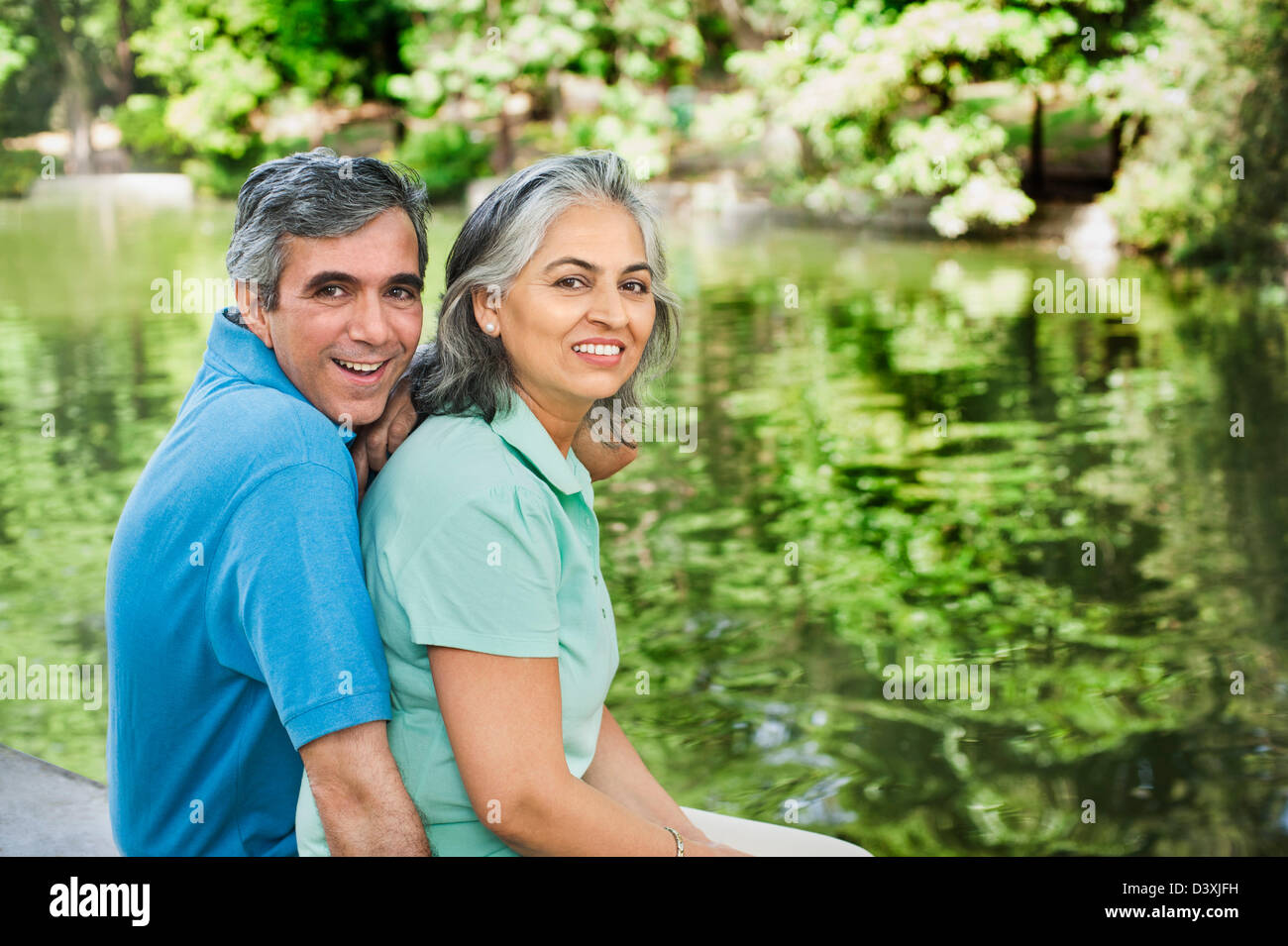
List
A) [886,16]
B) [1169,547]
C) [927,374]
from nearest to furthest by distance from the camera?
[1169,547], [927,374], [886,16]

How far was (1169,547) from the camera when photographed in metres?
6.52

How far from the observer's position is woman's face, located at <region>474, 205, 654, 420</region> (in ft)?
6.25

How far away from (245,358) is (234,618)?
0.39 meters

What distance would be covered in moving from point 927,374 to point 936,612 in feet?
17.2

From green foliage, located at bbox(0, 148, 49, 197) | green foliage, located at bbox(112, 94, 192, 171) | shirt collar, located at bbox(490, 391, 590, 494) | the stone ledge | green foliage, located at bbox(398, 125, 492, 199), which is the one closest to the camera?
shirt collar, located at bbox(490, 391, 590, 494)

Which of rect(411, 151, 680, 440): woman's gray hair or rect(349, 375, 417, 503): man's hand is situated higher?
rect(411, 151, 680, 440): woman's gray hair

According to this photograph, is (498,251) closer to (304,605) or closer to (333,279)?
(333,279)

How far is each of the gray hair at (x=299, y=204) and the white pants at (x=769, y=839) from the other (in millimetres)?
1125

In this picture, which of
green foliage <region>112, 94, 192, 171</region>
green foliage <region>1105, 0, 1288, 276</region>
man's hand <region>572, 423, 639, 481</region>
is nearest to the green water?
man's hand <region>572, 423, 639, 481</region>

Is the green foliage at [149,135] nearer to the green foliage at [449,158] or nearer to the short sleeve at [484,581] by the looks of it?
the green foliage at [449,158]

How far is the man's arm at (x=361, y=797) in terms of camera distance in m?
1.72

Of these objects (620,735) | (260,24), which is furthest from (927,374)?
(260,24)

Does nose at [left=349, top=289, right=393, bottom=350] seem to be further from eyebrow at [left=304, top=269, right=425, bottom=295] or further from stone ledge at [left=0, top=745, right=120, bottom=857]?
stone ledge at [left=0, top=745, right=120, bottom=857]
